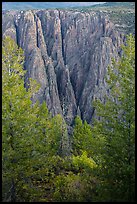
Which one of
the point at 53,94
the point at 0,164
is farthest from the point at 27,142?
the point at 53,94

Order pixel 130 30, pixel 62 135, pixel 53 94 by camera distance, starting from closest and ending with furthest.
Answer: pixel 62 135 < pixel 53 94 < pixel 130 30

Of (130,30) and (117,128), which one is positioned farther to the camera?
(130,30)

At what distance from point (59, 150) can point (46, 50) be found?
49.7m

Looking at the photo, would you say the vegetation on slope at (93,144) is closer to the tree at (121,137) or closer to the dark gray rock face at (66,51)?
the tree at (121,137)

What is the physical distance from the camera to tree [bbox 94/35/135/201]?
1154 cm

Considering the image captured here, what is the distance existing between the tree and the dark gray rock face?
1830 inches

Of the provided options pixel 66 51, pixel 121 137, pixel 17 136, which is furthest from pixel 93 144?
pixel 66 51

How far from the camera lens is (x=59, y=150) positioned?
82.0ft

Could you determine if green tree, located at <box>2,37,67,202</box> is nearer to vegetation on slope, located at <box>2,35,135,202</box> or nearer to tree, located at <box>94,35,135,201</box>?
vegetation on slope, located at <box>2,35,135,202</box>

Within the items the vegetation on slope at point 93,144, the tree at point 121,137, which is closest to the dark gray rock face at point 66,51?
the vegetation on slope at point 93,144

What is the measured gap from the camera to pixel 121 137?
11.9 m

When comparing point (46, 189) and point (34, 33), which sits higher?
point (34, 33)

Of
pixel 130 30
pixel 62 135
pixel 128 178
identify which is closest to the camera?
pixel 128 178

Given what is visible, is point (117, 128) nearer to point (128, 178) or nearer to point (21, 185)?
point (128, 178)
